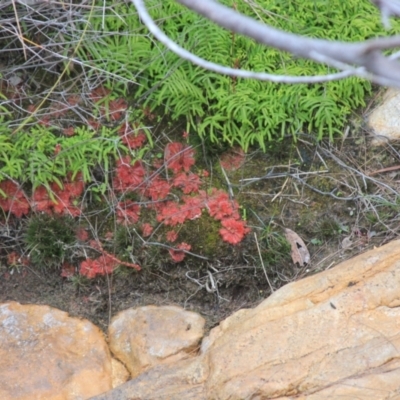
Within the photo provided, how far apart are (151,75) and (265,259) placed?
1435 millimetres

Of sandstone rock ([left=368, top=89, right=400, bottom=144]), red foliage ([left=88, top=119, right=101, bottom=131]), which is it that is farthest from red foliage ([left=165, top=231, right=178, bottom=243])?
sandstone rock ([left=368, top=89, right=400, bottom=144])

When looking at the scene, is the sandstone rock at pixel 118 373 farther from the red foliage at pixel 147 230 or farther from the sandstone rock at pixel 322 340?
the red foliage at pixel 147 230

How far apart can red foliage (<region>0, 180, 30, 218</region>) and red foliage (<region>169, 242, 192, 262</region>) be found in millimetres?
1008

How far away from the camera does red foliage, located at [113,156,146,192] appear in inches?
165

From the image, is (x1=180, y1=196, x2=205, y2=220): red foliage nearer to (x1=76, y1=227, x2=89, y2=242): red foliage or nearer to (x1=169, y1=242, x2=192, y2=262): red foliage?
(x1=169, y1=242, x2=192, y2=262): red foliage

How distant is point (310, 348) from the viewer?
323cm

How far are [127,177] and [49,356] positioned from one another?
1249mm

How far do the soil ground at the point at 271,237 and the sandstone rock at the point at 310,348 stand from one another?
46cm

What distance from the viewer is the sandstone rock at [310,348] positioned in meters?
3.06

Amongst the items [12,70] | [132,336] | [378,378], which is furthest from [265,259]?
[12,70]

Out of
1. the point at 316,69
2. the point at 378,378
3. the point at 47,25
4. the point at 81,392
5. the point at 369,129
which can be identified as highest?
the point at 47,25

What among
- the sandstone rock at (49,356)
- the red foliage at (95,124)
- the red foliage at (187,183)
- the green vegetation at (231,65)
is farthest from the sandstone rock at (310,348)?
the red foliage at (95,124)

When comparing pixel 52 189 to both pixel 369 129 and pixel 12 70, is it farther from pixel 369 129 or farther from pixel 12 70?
pixel 369 129

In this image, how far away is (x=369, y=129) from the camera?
4297 millimetres
